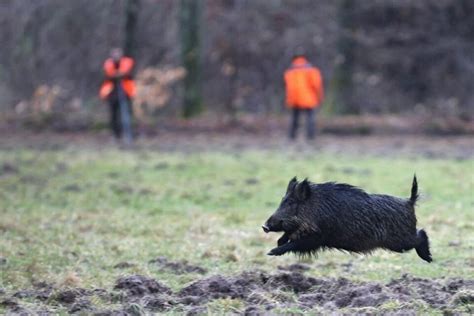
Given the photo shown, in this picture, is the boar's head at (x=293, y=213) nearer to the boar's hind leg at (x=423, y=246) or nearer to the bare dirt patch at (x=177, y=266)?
the bare dirt patch at (x=177, y=266)

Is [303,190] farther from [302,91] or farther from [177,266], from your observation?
[302,91]

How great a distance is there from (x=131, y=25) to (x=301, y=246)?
19.5m

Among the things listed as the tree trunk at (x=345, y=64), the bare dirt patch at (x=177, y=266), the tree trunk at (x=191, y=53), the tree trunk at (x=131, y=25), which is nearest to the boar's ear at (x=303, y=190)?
the bare dirt patch at (x=177, y=266)

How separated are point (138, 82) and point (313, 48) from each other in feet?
18.7

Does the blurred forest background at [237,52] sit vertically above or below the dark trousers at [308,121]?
above

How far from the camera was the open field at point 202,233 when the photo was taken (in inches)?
270

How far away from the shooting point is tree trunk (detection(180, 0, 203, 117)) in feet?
87.4

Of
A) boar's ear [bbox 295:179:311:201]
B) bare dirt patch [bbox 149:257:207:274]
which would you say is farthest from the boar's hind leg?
bare dirt patch [bbox 149:257:207:274]

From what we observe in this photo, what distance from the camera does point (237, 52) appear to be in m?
29.1

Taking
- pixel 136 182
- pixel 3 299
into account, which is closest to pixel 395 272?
pixel 3 299

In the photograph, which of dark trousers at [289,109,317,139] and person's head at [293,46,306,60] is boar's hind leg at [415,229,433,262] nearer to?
dark trousers at [289,109,317,139]

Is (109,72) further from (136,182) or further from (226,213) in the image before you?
(226,213)

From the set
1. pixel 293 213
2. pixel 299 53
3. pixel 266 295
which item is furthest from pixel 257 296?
pixel 299 53

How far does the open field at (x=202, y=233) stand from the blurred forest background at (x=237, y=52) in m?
6.77
